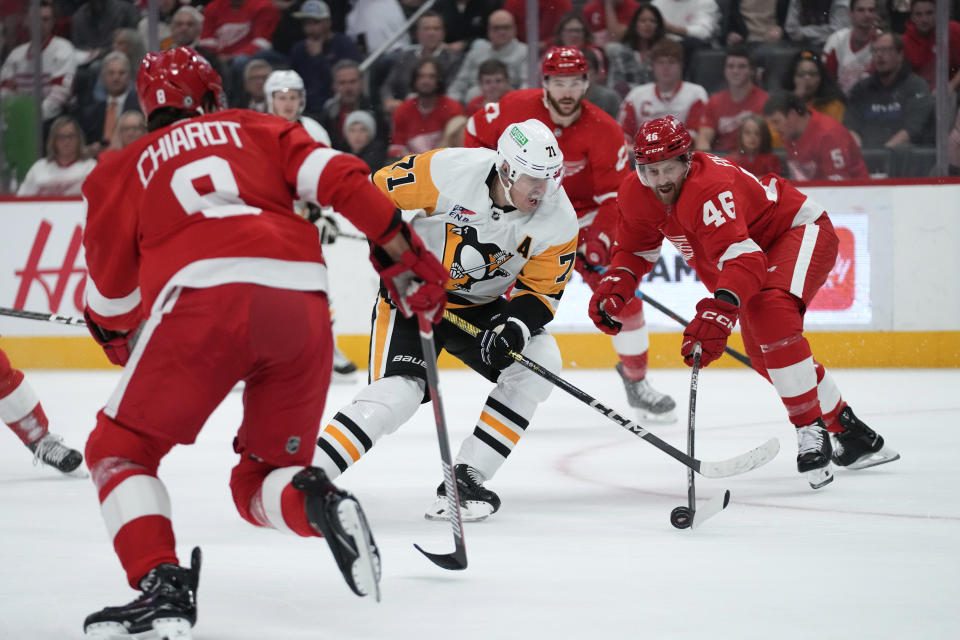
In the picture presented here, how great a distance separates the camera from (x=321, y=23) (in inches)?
285

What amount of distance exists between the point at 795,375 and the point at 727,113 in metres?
3.44

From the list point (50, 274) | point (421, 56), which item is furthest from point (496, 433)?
point (50, 274)

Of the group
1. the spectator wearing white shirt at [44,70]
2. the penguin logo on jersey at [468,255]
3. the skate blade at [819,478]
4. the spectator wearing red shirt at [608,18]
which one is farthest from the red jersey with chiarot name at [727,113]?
the spectator wearing white shirt at [44,70]

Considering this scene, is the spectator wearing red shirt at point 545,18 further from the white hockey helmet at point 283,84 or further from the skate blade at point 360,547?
the skate blade at point 360,547

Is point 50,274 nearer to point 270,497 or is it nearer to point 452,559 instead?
point 452,559

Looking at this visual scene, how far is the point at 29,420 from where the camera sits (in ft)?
12.6

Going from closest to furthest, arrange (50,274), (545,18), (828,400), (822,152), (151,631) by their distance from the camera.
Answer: (151,631)
(828,400)
(822,152)
(545,18)
(50,274)

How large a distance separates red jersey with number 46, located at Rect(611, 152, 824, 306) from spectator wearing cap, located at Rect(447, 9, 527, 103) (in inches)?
126

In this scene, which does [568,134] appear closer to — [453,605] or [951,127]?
[951,127]

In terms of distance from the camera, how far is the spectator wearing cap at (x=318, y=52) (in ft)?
23.6

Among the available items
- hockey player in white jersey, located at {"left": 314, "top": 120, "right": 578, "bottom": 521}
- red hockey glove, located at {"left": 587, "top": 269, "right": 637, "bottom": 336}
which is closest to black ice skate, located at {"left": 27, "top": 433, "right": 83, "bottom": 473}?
hockey player in white jersey, located at {"left": 314, "top": 120, "right": 578, "bottom": 521}

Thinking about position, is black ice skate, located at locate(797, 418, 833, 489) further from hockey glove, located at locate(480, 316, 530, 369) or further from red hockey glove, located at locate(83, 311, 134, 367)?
red hockey glove, located at locate(83, 311, 134, 367)

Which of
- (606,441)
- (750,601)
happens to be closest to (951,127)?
(606,441)

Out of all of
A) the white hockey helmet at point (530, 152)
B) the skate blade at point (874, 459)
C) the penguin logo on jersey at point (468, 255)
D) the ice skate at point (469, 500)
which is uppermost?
the white hockey helmet at point (530, 152)
